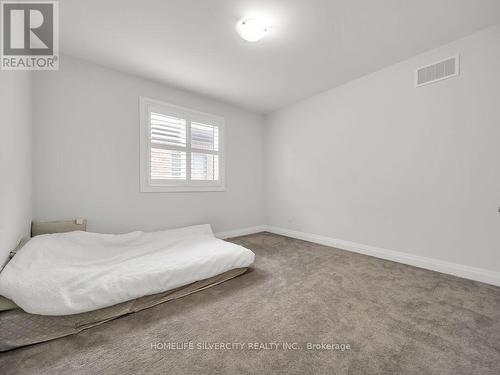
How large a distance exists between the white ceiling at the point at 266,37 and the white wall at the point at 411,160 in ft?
1.24

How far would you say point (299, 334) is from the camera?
1309 mm

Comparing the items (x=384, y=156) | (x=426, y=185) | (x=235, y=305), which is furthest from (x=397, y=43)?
(x=235, y=305)

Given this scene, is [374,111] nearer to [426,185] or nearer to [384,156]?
[384,156]

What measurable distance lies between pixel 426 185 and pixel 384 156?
1.94 ft

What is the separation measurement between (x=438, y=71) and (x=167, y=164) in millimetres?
3759

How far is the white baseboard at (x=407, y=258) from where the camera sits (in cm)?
200

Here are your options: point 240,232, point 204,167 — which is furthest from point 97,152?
point 240,232

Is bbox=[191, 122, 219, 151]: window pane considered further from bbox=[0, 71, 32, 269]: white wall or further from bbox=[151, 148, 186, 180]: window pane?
bbox=[0, 71, 32, 269]: white wall

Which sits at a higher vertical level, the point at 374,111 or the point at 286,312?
the point at 374,111

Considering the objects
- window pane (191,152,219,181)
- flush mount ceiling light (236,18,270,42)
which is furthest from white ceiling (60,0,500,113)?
window pane (191,152,219,181)

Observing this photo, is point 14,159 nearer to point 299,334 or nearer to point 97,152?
point 97,152

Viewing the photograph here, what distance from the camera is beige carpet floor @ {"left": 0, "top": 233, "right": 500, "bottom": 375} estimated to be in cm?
107

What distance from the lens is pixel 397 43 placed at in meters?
2.21

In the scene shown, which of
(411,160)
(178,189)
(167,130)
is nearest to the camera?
(411,160)
